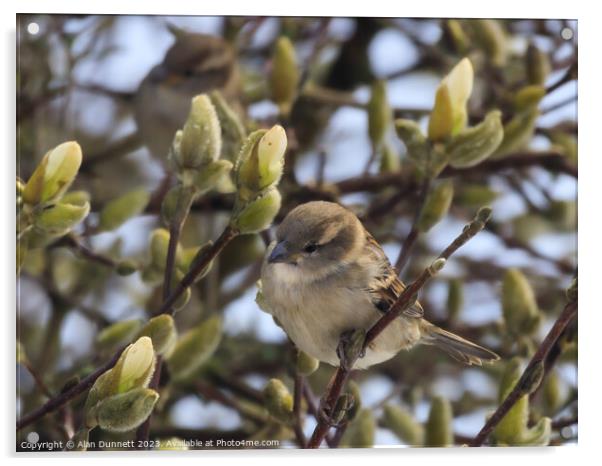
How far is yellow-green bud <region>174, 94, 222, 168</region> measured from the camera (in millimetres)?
1092

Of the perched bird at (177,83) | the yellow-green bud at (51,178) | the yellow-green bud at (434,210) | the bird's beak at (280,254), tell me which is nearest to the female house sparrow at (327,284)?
the bird's beak at (280,254)

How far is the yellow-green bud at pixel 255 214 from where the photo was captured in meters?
1.07

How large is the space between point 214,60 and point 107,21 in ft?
0.81

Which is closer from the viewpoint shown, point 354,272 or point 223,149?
point 354,272

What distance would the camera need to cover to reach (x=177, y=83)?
5.59 feet

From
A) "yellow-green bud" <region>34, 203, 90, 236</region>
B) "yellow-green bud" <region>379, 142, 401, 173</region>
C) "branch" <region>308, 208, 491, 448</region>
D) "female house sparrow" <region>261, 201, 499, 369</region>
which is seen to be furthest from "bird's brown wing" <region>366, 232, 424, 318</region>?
"yellow-green bud" <region>34, 203, 90, 236</region>

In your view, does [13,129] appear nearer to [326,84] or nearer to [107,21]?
[107,21]

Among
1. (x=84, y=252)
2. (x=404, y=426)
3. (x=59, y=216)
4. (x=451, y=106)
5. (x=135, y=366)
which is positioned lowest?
(x=404, y=426)

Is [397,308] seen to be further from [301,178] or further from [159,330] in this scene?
[301,178]

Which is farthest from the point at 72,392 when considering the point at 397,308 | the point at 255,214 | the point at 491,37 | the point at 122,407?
the point at 491,37

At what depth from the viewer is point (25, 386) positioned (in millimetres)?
1417

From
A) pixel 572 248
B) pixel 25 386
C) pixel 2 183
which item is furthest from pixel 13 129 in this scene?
pixel 572 248

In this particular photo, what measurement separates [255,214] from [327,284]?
9.7 inches
